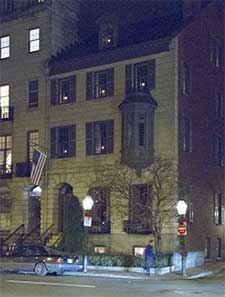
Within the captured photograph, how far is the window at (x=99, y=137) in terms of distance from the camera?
39.9m

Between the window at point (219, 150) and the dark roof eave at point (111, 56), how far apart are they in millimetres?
8823

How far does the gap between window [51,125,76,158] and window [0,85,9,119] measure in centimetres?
467

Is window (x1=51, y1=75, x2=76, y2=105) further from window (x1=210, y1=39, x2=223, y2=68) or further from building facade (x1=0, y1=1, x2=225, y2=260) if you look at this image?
window (x1=210, y1=39, x2=223, y2=68)

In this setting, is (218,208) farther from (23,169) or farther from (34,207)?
(23,169)

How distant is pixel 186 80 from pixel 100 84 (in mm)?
5618

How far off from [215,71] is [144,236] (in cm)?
1375

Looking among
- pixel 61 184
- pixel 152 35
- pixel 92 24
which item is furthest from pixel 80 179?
pixel 92 24

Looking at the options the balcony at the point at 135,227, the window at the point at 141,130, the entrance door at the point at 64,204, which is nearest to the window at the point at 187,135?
the window at the point at 141,130

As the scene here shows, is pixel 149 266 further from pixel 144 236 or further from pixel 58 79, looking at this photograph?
pixel 58 79

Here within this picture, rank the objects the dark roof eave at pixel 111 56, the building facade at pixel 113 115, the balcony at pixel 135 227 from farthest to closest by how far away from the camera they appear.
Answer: the dark roof eave at pixel 111 56 < the building facade at pixel 113 115 < the balcony at pixel 135 227

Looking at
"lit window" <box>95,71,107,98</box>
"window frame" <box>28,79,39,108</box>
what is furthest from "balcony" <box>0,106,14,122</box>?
"lit window" <box>95,71,107,98</box>

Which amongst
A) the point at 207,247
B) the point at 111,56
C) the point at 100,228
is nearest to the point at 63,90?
the point at 111,56

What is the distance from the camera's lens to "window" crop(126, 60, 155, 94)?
127 ft

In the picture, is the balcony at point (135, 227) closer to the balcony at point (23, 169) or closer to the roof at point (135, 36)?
the balcony at point (23, 169)
